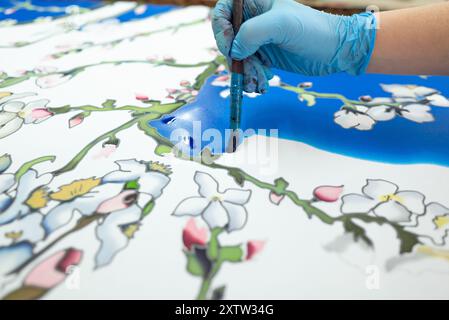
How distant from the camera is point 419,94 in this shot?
1030 millimetres

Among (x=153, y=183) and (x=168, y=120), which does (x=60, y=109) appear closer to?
(x=168, y=120)

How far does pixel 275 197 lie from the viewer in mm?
660

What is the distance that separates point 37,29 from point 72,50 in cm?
34

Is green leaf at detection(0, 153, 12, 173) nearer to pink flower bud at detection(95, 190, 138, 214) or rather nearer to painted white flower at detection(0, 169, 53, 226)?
painted white flower at detection(0, 169, 53, 226)

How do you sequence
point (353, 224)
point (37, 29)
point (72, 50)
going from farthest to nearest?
point (37, 29) < point (72, 50) < point (353, 224)

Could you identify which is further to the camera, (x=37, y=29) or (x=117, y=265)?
(x=37, y=29)

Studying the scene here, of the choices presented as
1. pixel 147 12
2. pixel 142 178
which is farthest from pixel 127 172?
pixel 147 12

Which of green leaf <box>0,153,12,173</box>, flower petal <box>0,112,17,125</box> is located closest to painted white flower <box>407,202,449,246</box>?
green leaf <box>0,153,12,173</box>

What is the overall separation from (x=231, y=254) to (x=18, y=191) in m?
0.43

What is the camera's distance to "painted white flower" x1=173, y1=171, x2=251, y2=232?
0.61 m

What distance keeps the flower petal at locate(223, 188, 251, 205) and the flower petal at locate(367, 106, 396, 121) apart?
1.50 ft

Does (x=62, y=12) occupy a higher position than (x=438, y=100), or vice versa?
(x=62, y=12)

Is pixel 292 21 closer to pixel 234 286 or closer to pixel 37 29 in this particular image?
pixel 234 286
